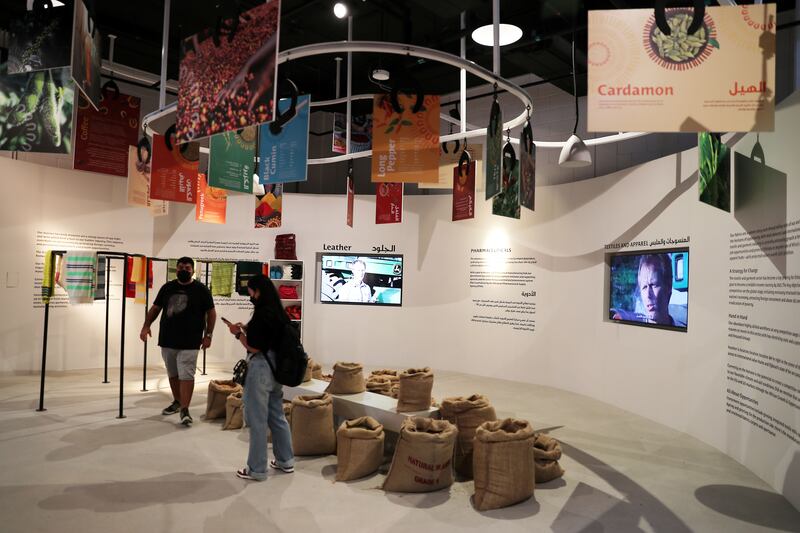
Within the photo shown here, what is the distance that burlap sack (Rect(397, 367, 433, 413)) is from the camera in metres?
4.72

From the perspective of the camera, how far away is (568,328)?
8.43 m

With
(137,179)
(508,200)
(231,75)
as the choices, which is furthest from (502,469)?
(137,179)

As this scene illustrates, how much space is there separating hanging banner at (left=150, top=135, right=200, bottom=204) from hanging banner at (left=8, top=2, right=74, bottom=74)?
10.6ft

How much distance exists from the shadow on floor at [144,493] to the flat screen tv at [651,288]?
4.88 m

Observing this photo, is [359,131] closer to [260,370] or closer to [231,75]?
[260,370]

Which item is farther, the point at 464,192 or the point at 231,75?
the point at 464,192

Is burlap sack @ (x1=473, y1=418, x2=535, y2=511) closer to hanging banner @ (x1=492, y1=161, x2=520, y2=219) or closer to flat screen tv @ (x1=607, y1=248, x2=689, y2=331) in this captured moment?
hanging banner @ (x1=492, y1=161, x2=520, y2=219)

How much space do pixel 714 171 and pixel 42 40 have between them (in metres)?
5.03

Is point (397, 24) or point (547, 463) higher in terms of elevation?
point (397, 24)

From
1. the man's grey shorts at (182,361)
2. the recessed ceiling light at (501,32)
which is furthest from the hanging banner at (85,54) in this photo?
the recessed ceiling light at (501,32)

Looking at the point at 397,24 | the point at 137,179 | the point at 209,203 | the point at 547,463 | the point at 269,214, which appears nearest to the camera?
the point at 547,463

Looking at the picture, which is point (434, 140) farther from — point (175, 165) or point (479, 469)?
point (175, 165)

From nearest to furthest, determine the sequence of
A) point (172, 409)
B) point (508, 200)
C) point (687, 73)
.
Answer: point (687, 73), point (172, 409), point (508, 200)

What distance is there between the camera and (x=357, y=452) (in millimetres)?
4242
